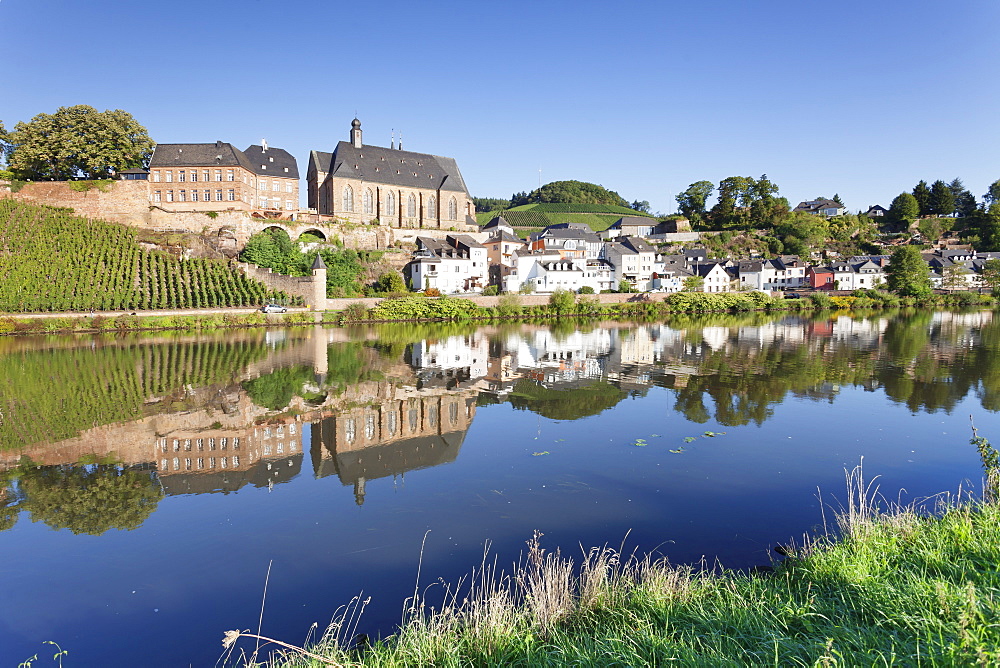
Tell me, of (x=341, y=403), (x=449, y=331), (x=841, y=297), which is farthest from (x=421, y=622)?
(x=841, y=297)

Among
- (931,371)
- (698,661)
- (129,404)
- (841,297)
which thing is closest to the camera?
(698,661)

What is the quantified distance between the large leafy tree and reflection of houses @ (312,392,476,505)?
173 feet

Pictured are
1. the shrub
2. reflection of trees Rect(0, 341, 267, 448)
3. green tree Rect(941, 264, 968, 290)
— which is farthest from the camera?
green tree Rect(941, 264, 968, 290)

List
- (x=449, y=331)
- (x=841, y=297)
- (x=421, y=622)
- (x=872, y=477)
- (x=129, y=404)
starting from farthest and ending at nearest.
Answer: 1. (x=841, y=297)
2. (x=449, y=331)
3. (x=129, y=404)
4. (x=872, y=477)
5. (x=421, y=622)

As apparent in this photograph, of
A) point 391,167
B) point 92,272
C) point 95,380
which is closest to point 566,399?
point 95,380

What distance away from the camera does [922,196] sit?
97.5 m

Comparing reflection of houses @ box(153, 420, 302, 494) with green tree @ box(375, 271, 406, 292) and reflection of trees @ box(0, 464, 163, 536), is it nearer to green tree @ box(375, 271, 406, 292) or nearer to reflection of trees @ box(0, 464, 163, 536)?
reflection of trees @ box(0, 464, 163, 536)

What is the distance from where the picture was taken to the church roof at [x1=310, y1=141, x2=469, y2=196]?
63.6 metres

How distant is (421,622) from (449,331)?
113 ft

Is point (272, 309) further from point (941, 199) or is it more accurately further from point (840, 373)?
point (941, 199)

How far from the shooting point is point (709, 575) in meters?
6.46

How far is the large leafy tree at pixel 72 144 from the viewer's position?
51.3 m

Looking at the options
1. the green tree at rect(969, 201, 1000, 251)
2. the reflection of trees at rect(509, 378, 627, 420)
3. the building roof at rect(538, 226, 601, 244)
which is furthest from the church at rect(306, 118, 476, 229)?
the green tree at rect(969, 201, 1000, 251)

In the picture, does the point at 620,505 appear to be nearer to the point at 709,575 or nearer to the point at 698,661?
the point at 709,575
